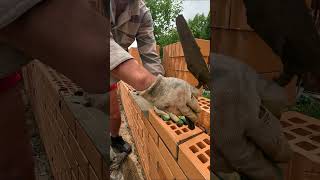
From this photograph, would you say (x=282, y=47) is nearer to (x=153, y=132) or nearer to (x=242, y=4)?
(x=242, y=4)

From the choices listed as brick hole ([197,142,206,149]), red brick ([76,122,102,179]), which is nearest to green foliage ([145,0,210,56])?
brick hole ([197,142,206,149])

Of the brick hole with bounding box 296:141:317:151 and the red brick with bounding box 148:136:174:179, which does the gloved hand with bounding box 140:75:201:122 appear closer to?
the red brick with bounding box 148:136:174:179

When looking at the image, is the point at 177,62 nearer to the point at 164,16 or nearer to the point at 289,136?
the point at 164,16

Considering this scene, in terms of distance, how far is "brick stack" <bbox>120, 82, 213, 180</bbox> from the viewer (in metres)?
0.58

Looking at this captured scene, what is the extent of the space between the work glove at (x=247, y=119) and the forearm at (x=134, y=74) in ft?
1.14

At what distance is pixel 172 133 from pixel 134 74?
0.16 m

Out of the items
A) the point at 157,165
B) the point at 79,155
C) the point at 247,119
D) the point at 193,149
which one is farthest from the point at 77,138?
the point at 247,119

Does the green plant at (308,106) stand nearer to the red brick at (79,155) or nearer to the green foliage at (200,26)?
the green foliage at (200,26)

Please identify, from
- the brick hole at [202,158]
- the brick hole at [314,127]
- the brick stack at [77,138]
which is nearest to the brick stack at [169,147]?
the brick hole at [202,158]

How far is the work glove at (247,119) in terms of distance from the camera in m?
0.34

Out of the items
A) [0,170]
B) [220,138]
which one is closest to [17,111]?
[0,170]

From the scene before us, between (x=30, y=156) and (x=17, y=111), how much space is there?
0.68 ft

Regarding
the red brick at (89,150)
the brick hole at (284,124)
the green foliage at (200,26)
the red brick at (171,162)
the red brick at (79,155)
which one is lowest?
the red brick at (79,155)

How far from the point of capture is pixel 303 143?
0.35 meters
